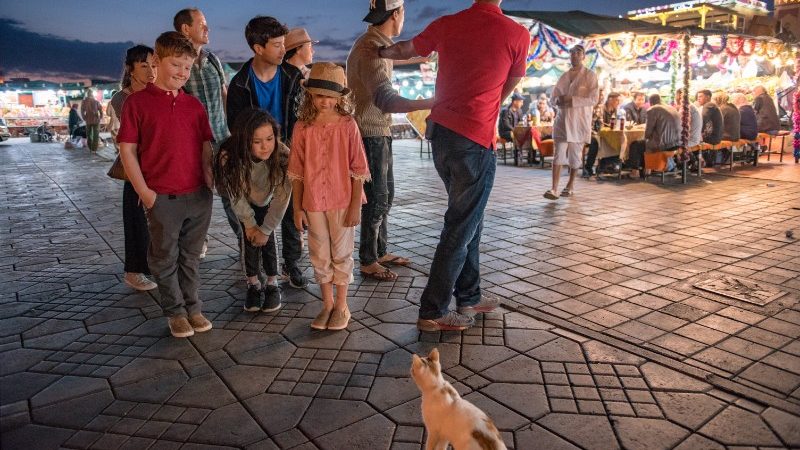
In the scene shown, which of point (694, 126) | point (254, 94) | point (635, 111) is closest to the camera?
point (254, 94)

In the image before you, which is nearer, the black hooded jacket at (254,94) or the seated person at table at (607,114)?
the black hooded jacket at (254,94)

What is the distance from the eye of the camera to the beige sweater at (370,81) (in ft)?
12.2

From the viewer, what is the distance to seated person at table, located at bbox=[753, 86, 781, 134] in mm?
11992

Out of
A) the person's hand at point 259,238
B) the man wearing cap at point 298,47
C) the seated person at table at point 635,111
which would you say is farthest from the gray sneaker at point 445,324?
the seated person at table at point 635,111

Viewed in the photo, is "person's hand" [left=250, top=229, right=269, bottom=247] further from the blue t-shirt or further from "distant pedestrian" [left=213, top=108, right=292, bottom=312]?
the blue t-shirt

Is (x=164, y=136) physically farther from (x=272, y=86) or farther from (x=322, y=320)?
(x=322, y=320)

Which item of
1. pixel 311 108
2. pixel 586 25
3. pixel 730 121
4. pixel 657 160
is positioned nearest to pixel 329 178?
pixel 311 108

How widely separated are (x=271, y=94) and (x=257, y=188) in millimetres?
855

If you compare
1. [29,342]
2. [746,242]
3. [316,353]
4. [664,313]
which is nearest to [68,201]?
[29,342]

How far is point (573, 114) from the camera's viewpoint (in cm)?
802

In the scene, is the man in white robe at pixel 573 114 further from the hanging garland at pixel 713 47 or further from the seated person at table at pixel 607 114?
the hanging garland at pixel 713 47

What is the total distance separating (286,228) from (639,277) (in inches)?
115

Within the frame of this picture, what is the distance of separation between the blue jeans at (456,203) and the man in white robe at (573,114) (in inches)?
194

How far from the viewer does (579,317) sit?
3531mm
